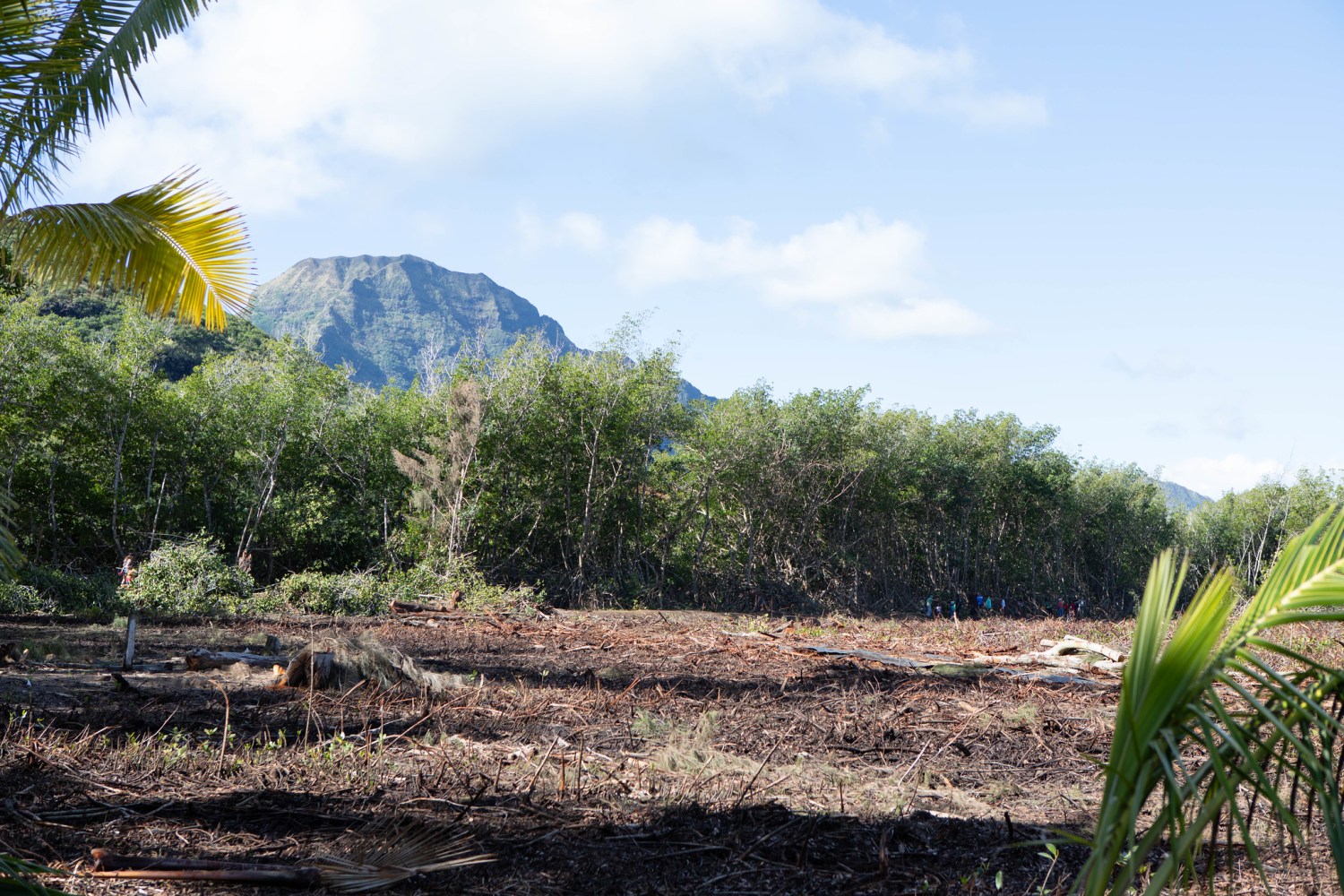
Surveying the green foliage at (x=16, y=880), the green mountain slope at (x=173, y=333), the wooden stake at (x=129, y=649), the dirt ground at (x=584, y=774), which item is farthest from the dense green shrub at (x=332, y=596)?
the green mountain slope at (x=173, y=333)

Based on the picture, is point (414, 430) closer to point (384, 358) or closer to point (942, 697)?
point (942, 697)

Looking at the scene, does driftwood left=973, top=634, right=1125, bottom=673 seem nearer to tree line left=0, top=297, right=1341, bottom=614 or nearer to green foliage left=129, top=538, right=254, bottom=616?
tree line left=0, top=297, right=1341, bottom=614

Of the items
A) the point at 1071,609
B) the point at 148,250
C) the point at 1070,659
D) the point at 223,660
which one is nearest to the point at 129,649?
the point at 223,660

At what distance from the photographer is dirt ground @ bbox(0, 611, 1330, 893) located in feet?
13.2

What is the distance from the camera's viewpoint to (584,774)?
541 centimetres

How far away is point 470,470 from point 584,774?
18018 mm

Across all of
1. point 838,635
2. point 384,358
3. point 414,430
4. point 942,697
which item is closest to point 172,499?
point 414,430

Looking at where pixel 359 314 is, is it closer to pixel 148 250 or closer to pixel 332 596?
pixel 332 596

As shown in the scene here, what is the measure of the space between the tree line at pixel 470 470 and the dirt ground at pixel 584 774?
11.5 meters

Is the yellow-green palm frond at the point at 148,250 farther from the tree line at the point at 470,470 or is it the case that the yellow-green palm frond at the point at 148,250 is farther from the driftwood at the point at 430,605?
the tree line at the point at 470,470

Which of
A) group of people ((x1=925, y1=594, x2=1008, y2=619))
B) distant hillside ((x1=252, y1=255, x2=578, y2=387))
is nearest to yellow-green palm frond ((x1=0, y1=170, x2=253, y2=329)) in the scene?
group of people ((x1=925, y1=594, x2=1008, y2=619))

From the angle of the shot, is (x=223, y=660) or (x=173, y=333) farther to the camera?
(x=173, y=333)

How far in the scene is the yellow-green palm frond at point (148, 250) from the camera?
6.12m

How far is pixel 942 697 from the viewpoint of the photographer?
30.2 ft
